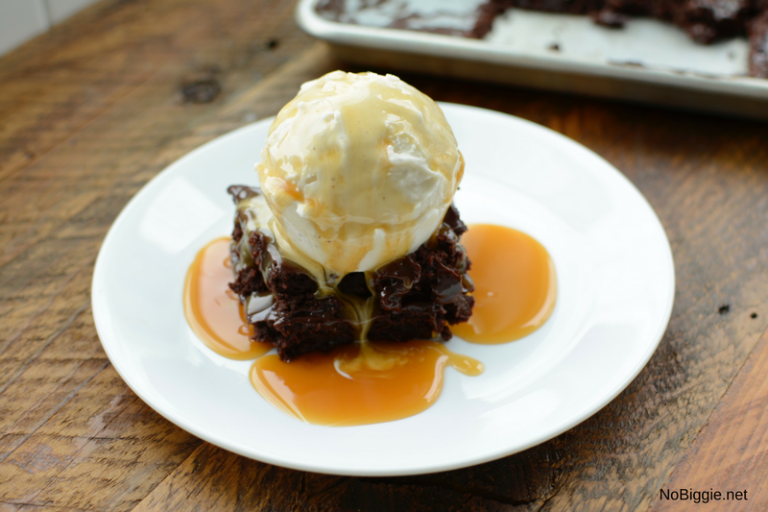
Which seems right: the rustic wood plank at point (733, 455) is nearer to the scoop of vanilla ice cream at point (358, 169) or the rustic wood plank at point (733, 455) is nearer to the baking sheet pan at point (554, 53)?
the scoop of vanilla ice cream at point (358, 169)

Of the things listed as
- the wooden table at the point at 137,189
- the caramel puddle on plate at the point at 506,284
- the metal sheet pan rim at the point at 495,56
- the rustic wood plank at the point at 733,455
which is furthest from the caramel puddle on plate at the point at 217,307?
the metal sheet pan rim at the point at 495,56

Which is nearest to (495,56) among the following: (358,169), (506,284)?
(506,284)

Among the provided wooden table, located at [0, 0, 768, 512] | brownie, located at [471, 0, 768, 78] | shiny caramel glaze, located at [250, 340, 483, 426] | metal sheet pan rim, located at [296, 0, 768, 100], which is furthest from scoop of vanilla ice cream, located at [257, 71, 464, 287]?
brownie, located at [471, 0, 768, 78]

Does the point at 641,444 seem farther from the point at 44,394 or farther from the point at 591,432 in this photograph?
the point at 44,394

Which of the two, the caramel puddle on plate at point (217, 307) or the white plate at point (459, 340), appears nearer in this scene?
the white plate at point (459, 340)

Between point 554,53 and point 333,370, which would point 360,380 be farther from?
point 554,53

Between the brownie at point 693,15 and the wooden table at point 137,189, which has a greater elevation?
the brownie at point 693,15
